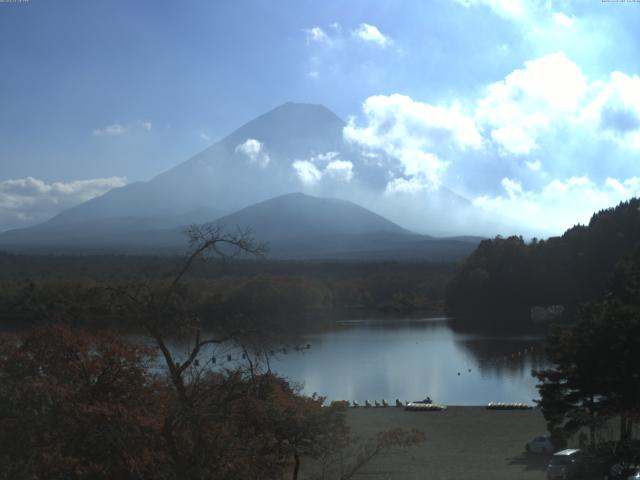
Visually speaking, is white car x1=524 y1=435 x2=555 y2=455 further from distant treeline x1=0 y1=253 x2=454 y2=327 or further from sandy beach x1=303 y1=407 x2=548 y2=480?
distant treeline x1=0 y1=253 x2=454 y2=327

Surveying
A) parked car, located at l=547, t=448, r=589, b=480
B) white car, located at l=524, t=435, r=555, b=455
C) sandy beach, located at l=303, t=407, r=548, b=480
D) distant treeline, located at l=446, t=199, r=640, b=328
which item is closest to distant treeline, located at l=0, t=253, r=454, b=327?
distant treeline, located at l=446, t=199, r=640, b=328

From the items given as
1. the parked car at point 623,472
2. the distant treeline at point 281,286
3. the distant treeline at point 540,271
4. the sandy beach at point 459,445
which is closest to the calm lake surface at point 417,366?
the sandy beach at point 459,445

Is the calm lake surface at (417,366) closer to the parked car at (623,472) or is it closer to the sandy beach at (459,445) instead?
the sandy beach at (459,445)

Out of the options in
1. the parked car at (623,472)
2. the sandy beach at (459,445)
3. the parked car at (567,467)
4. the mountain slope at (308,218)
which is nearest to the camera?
the parked car at (623,472)

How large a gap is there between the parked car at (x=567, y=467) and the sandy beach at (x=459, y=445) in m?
0.60

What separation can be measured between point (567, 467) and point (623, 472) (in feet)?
3.11

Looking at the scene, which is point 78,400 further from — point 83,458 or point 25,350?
point 25,350

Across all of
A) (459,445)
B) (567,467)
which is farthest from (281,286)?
(567,467)

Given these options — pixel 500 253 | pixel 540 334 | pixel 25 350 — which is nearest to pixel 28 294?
pixel 540 334

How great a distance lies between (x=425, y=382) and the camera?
17.7m

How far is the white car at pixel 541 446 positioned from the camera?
9.02 meters

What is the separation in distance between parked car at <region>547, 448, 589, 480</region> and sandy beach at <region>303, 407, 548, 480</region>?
603mm

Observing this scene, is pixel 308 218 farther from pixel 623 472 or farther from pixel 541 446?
pixel 623 472

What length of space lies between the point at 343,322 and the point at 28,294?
581 inches
